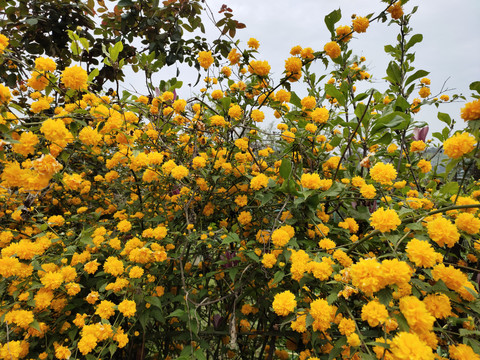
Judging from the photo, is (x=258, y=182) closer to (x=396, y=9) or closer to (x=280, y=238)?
(x=280, y=238)

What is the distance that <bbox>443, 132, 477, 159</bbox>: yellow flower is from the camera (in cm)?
91

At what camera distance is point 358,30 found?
1530 mm

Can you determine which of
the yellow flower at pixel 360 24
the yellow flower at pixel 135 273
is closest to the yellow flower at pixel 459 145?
the yellow flower at pixel 360 24

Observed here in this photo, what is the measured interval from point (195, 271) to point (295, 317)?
3.20 feet

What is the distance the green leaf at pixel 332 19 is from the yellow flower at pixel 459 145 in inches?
42.5

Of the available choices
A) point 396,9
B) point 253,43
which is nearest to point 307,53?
point 253,43

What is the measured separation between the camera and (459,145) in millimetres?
933

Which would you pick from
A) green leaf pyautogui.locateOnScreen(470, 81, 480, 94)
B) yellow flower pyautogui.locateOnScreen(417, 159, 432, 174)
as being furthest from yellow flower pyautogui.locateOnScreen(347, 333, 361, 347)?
yellow flower pyautogui.locateOnScreen(417, 159, 432, 174)

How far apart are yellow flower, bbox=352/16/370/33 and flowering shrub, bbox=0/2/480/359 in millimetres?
11

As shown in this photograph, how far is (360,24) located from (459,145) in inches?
39.4

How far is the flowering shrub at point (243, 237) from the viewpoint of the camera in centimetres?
96

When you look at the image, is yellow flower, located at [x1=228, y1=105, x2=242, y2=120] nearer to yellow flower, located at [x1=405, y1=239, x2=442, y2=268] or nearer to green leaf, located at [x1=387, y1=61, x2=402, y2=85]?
yellow flower, located at [x1=405, y1=239, x2=442, y2=268]

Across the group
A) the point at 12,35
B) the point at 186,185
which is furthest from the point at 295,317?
the point at 12,35

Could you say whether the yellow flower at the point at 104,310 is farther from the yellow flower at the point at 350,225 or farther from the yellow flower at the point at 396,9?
the yellow flower at the point at 396,9
